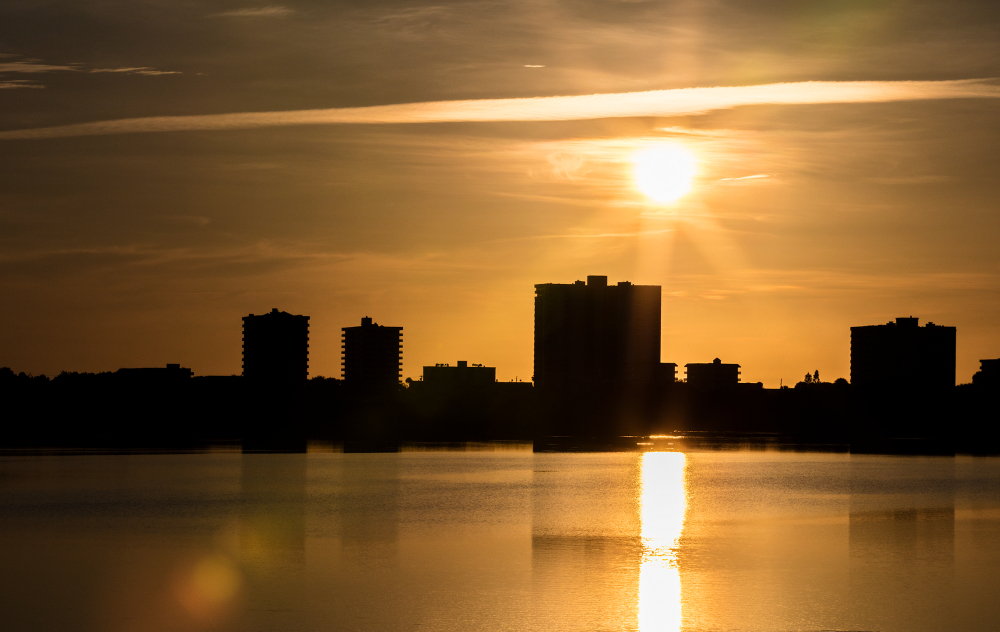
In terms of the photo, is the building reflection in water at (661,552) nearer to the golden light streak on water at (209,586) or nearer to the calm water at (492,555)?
the calm water at (492,555)

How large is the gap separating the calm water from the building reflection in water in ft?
0.41

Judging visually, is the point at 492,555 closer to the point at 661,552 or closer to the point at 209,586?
the point at 661,552

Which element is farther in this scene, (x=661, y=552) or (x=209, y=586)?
(x=661, y=552)

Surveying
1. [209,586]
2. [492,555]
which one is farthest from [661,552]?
[209,586]

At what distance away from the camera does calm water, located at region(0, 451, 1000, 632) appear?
99.3 feet

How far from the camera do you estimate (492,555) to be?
4197 cm


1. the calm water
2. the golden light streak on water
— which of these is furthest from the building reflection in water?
the golden light streak on water

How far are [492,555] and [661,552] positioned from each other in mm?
6516

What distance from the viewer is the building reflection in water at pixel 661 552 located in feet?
97.3

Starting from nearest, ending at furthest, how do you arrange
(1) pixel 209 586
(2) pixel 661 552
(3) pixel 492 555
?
(1) pixel 209 586 → (3) pixel 492 555 → (2) pixel 661 552

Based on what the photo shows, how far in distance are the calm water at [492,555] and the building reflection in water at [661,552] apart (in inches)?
4.9

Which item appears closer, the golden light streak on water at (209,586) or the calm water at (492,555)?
the calm water at (492,555)

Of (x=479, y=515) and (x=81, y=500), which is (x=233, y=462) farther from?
(x=479, y=515)

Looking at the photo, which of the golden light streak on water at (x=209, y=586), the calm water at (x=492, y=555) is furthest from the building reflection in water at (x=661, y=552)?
the golden light streak on water at (x=209, y=586)
